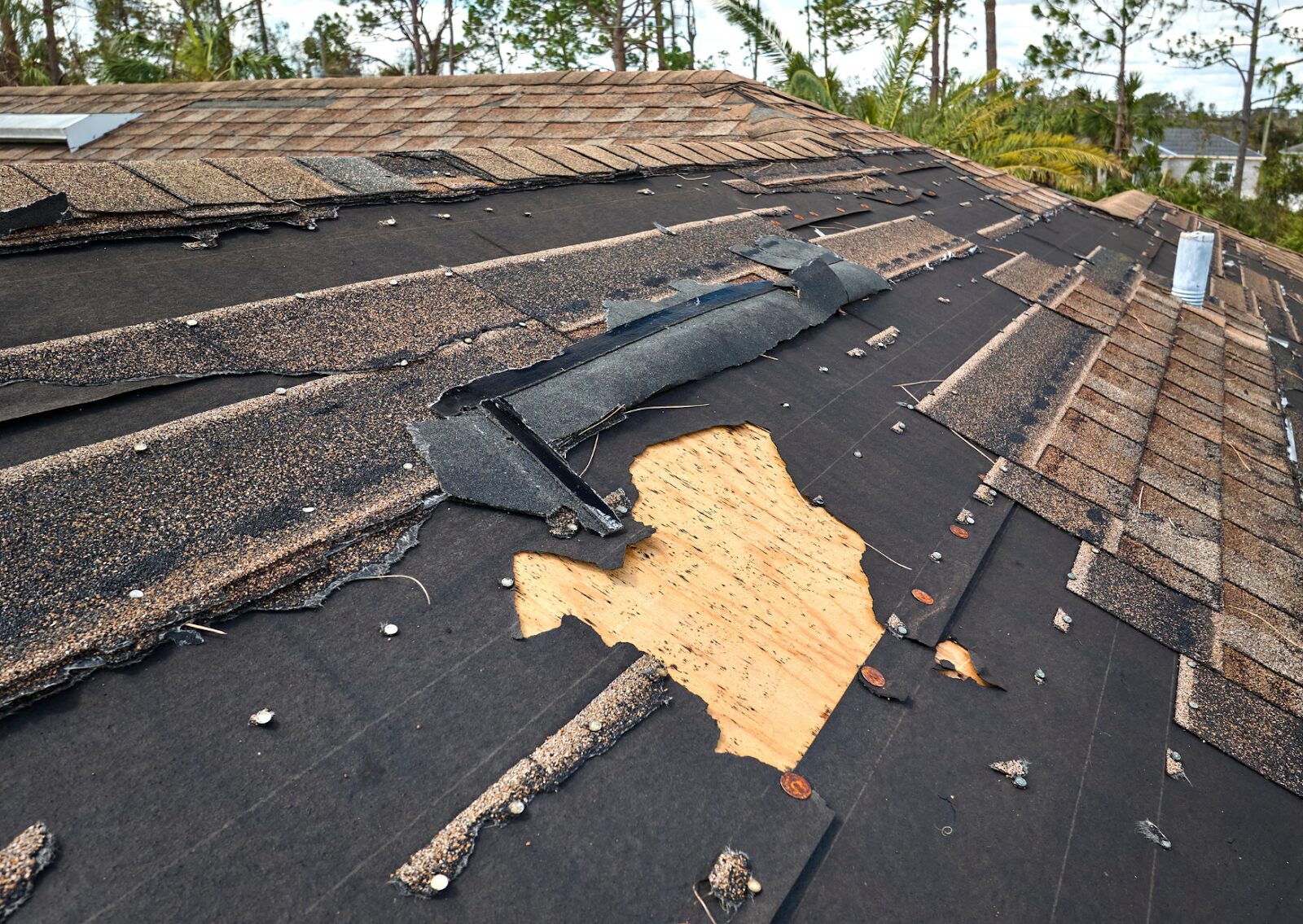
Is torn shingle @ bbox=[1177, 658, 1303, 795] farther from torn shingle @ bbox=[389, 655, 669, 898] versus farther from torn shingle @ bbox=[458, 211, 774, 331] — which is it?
torn shingle @ bbox=[458, 211, 774, 331]

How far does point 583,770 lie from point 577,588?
0.45m

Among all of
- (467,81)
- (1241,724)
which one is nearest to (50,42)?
(467,81)

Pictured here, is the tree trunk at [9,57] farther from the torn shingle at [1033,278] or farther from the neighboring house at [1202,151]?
the neighboring house at [1202,151]

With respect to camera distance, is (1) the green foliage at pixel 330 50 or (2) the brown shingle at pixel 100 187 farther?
(1) the green foliage at pixel 330 50

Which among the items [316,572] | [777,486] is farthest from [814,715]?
[316,572]

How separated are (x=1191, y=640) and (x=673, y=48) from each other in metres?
30.8

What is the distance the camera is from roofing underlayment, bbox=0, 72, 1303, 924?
3.91 ft

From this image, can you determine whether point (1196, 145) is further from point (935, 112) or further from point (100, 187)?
point (100, 187)

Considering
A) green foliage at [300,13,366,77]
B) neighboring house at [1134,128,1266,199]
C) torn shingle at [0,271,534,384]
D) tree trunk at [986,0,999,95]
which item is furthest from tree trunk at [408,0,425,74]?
neighboring house at [1134,128,1266,199]

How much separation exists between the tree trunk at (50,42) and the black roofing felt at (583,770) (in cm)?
2998

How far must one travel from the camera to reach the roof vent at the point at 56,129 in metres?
7.73

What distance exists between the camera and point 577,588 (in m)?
1.70

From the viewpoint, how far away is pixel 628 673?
152cm

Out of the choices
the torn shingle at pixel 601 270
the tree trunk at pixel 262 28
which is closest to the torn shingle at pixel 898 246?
the torn shingle at pixel 601 270
